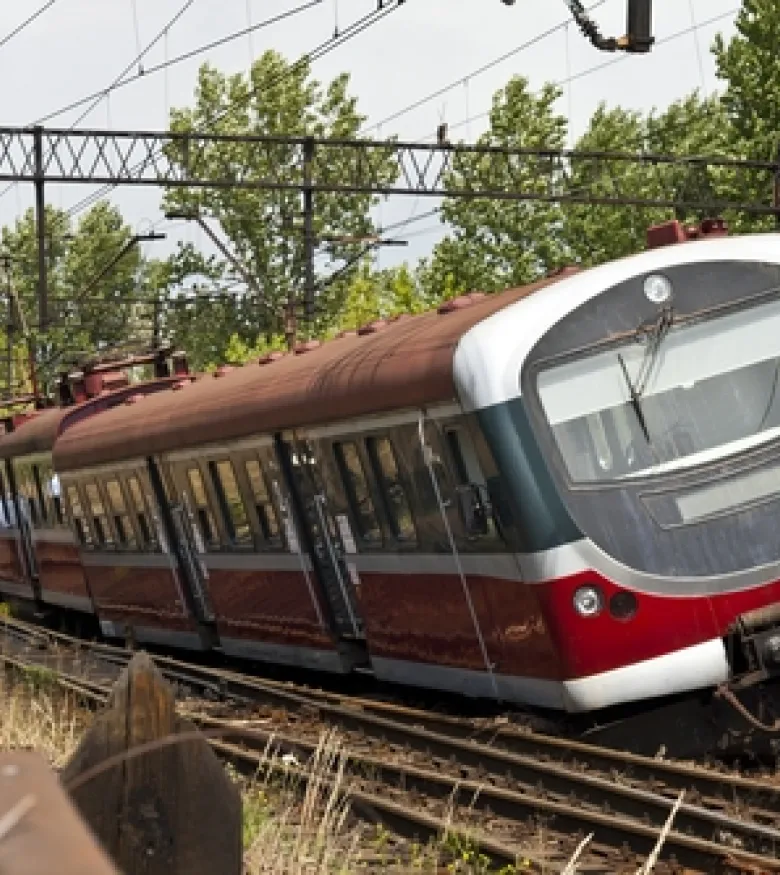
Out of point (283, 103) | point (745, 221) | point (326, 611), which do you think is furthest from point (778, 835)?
point (283, 103)

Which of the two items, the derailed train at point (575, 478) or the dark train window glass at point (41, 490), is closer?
the derailed train at point (575, 478)

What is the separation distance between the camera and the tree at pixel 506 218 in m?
64.0

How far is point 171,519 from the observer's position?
1923 cm

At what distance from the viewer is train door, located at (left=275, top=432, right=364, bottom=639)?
47.3 feet

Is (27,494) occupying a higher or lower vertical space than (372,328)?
lower

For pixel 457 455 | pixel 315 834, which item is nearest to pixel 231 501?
pixel 457 455

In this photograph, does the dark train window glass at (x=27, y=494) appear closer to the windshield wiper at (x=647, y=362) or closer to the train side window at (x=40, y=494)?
the train side window at (x=40, y=494)

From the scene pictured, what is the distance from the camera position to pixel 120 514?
21.4 meters

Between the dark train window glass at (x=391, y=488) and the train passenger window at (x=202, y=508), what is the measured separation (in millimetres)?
4944

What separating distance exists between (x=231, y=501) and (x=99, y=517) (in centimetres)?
598

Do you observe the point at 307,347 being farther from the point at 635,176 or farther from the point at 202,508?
the point at 635,176

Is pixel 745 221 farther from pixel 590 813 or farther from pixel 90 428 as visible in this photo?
pixel 590 813

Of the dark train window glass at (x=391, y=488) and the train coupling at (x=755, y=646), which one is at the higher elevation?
the dark train window glass at (x=391, y=488)

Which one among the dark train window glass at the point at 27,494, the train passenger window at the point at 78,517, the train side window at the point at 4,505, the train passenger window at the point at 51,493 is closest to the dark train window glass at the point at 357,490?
the train passenger window at the point at 78,517
